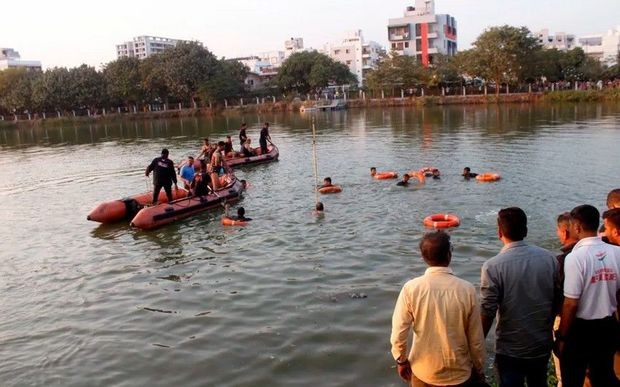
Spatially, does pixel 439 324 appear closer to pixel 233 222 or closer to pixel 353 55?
pixel 233 222

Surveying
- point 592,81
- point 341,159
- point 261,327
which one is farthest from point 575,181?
point 592,81

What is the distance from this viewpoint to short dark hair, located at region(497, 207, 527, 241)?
4.30 meters

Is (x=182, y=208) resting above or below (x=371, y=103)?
below

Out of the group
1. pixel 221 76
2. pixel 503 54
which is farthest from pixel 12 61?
pixel 503 54

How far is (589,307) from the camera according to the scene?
4543mm

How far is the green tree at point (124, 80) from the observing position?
82.8 meters

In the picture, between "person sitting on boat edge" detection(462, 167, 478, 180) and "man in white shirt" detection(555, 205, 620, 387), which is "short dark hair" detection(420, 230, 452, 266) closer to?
"man in white shirt" detection(555, 205, 620, 387)

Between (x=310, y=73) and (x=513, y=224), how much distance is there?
3217 inches

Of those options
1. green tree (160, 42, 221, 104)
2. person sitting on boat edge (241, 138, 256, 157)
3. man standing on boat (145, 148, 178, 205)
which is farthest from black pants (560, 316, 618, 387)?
green tree (160, 42, 221, 104)

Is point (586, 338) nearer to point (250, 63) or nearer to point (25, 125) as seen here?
point (25, 125)

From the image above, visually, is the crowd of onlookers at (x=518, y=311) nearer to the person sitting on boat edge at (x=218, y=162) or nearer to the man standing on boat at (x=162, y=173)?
the man standing on boat at (x=162, y=173)

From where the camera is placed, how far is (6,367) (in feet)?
26.3

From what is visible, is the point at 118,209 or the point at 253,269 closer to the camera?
the point at 253,269

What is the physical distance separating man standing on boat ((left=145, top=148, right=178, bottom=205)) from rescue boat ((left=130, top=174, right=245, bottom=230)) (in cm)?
78
